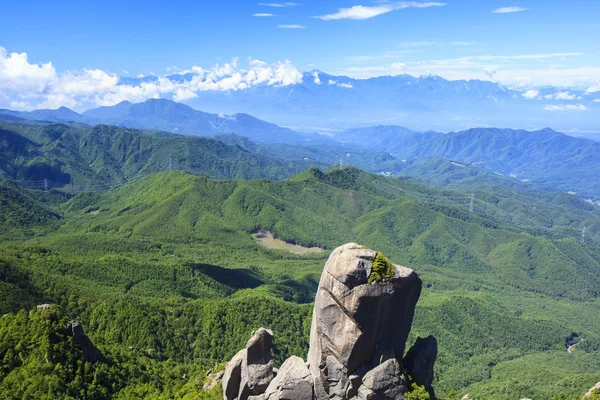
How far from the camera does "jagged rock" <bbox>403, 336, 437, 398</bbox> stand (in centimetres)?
3756

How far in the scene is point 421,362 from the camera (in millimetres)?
38062

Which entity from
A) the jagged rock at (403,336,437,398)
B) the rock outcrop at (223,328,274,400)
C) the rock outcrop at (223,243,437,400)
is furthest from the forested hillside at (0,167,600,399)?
the jagged rock at (403,336,437,398)

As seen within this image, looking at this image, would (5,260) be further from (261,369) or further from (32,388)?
(261,369)

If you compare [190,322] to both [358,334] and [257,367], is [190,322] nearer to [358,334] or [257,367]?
[257,367]

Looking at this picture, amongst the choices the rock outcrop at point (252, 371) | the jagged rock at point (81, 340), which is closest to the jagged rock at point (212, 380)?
the rock outcrop at point (252, 371)

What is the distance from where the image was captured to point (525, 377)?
10438cm

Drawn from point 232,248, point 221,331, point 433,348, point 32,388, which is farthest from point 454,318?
point 32,388

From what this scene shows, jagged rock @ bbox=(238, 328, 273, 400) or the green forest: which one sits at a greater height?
jagged rock @ bbox=(238, 328, 273, 400)

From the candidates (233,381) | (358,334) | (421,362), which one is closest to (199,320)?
(233,381)

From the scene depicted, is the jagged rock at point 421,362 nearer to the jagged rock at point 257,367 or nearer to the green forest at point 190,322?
the green forest at point 190,322

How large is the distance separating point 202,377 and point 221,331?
3536 centimetres

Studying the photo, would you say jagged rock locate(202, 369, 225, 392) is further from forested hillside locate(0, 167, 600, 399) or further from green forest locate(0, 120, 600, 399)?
forested hillside locate(0, 167, 600, 399)

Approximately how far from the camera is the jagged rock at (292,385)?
118 feet

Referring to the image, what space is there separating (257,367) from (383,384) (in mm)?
12294
